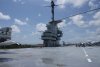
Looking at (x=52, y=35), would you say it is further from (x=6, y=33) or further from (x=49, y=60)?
(x=49, y=60)

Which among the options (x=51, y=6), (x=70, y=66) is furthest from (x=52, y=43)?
(x=70, y=66)

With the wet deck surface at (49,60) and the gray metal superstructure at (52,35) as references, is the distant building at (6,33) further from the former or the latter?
the gray metal superstructure at (52,35)

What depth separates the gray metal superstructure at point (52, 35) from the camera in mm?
132087

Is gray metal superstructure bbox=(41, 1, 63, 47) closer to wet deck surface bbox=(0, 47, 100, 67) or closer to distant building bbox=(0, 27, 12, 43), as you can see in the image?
distant building bbox=(0, 27, 12, 43)

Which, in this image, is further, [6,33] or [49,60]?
[6,33]

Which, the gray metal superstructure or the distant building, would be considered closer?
the distant building

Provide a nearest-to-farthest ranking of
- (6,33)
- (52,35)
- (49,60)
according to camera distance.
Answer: (49,60), (6,33), (52,35)

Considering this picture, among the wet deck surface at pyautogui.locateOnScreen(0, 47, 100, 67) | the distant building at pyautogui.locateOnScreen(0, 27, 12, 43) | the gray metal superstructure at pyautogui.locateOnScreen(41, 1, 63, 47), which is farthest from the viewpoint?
the gray metal superstructure at pyautogui.locateOnScreen(41, 1, 63, 47)

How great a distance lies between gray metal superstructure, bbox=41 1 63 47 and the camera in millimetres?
132087

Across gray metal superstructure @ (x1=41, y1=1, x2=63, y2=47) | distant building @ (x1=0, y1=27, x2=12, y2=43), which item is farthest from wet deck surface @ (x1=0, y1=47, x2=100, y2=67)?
gray metal superstructure @ (x1=41, y1=1, x2=63, y2=47)

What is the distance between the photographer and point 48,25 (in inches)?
5453

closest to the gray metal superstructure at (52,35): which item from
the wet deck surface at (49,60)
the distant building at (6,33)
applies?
the distant building at (6,33)

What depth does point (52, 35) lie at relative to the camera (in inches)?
5182

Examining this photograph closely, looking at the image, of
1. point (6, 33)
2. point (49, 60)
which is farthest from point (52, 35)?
point (49, 60)
